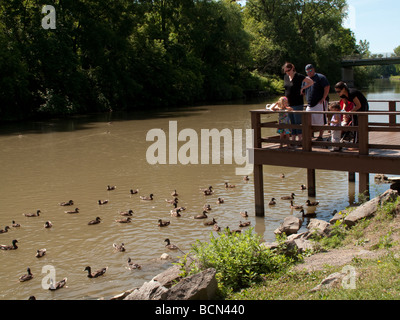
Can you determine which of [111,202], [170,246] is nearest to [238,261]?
[170,246]

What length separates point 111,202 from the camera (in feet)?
56.6

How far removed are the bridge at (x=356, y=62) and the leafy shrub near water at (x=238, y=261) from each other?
87.6 m

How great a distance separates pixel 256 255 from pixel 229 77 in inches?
2695

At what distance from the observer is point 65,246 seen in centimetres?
1308

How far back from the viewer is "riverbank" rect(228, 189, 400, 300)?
7.00m

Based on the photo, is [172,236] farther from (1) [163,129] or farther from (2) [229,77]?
(2) [229,77]

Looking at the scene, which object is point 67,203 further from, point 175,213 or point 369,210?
point 369,210

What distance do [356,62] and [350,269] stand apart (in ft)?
296

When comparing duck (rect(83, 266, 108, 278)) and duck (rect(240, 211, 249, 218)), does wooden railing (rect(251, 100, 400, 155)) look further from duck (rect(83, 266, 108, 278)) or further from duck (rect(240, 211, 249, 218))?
duck (rect(83, 266, 108, 278))

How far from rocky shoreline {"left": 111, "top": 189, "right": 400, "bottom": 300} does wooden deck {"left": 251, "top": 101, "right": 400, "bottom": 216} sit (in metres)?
0.99

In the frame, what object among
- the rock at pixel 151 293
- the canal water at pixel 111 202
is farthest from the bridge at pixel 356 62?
the rock at pixel 151 293

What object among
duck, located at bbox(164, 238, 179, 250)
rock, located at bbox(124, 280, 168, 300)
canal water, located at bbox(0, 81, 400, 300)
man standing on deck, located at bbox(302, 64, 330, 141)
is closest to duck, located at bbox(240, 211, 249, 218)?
canal water, located at bbox(0, 81, 400, 300)

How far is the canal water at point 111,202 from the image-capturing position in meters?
11.4
